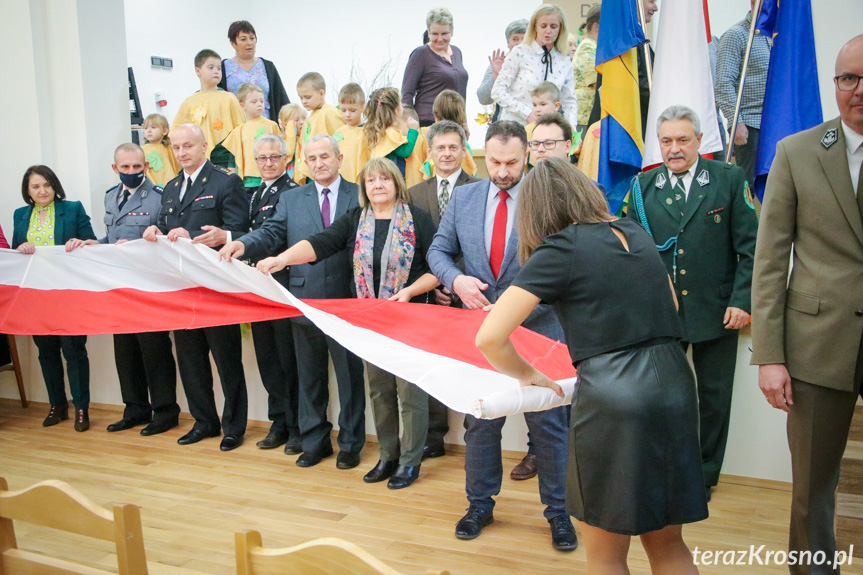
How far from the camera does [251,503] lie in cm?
326

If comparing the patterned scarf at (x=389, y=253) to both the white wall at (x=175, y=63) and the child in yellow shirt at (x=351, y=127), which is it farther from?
the child in yellow shirt at (x=351, y=127)

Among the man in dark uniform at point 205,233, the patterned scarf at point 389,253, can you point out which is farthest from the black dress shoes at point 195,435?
the patterned scarf at point 389,253

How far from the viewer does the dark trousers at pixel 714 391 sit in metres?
3.11

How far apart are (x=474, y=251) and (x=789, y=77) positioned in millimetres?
1794

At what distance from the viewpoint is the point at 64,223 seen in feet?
14.7

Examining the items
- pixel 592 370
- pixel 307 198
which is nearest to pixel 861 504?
pixel 592 370

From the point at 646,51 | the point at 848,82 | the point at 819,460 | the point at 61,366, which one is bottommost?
the point at 61,366

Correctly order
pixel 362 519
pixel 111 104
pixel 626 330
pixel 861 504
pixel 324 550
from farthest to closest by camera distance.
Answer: pixel 111 104
pixel 362 519
pixel 861 504
pixel 626 330
pixel 324 550

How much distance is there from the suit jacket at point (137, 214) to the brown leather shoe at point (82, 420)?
43.5 inches

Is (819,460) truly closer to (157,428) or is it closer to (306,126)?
(157,428)

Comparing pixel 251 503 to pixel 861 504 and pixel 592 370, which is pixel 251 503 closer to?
pixel 592 370

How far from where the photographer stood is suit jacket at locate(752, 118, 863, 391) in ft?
6.22

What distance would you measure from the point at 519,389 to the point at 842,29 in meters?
2.95

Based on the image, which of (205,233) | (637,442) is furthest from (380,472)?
(637,442)
